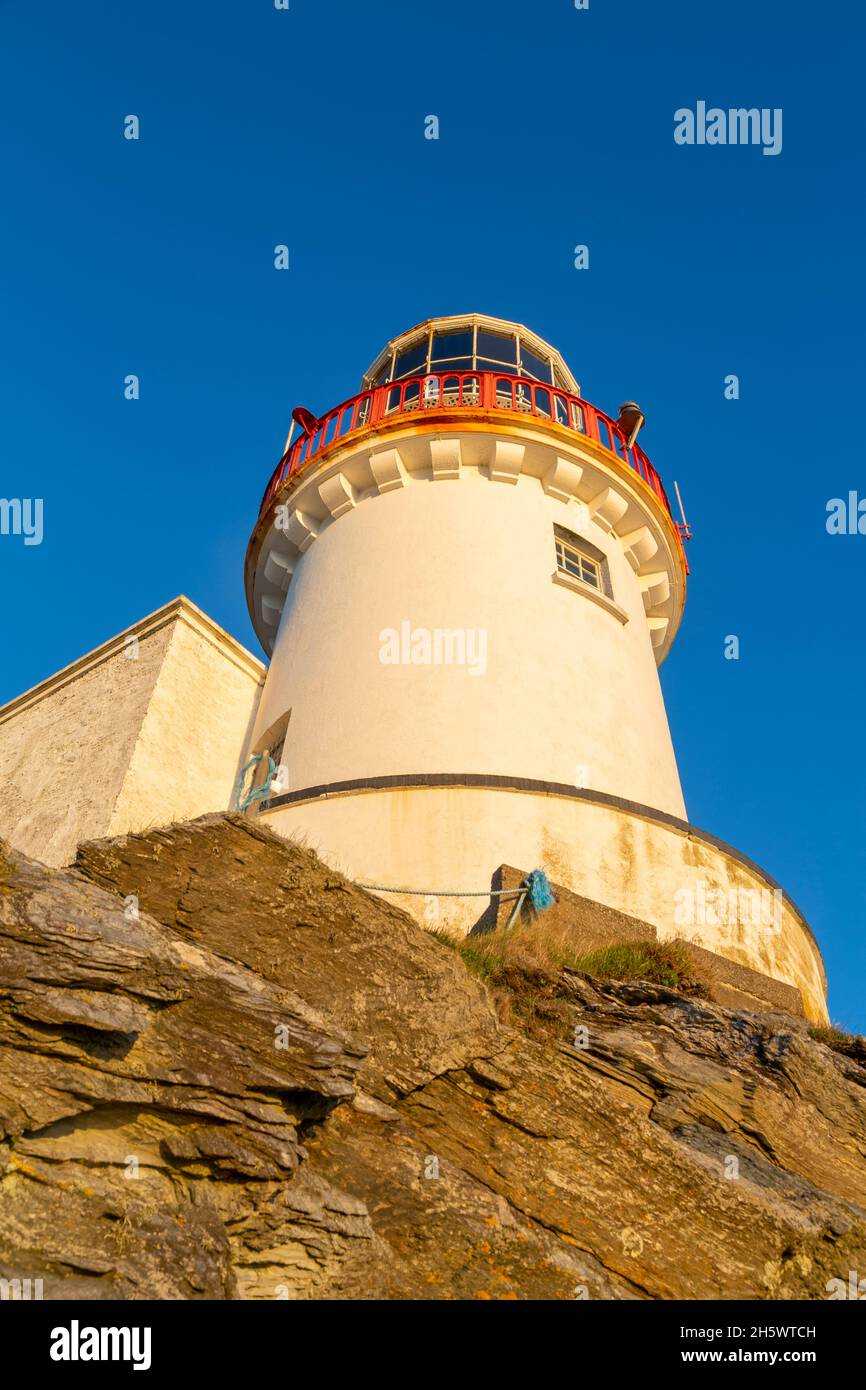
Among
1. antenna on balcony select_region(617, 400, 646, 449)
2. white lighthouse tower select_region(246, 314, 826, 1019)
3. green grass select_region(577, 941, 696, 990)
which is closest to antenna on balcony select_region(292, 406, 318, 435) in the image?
white lighthouse tower select_region(246, 314, 826, 1019)

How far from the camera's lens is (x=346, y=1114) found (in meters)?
6.57

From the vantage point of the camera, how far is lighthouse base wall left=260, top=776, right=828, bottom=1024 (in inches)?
441

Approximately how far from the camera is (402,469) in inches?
645

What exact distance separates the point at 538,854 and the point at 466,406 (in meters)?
8.18

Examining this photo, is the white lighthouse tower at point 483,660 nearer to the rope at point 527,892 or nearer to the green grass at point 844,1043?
the rope at point 527,892

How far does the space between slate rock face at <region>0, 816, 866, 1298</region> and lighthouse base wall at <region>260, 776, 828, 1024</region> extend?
7.98 ft

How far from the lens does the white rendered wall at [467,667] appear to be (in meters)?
12.9

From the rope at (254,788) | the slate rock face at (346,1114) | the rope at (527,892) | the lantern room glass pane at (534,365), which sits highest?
the lantern room glass pane at (534,365)

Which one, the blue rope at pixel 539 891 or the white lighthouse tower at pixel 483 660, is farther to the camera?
the white lighthouse tower at pixel 483 660

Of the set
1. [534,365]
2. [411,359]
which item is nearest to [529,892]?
[534,365]

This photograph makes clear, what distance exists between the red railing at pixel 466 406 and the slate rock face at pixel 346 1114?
1075 centimetres

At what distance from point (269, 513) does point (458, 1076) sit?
12.2 m

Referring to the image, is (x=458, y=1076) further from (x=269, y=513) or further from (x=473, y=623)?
(x=269, y=513)

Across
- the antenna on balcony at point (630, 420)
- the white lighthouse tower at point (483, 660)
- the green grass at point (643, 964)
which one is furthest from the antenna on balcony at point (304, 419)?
the green grass at point (643, 964)
